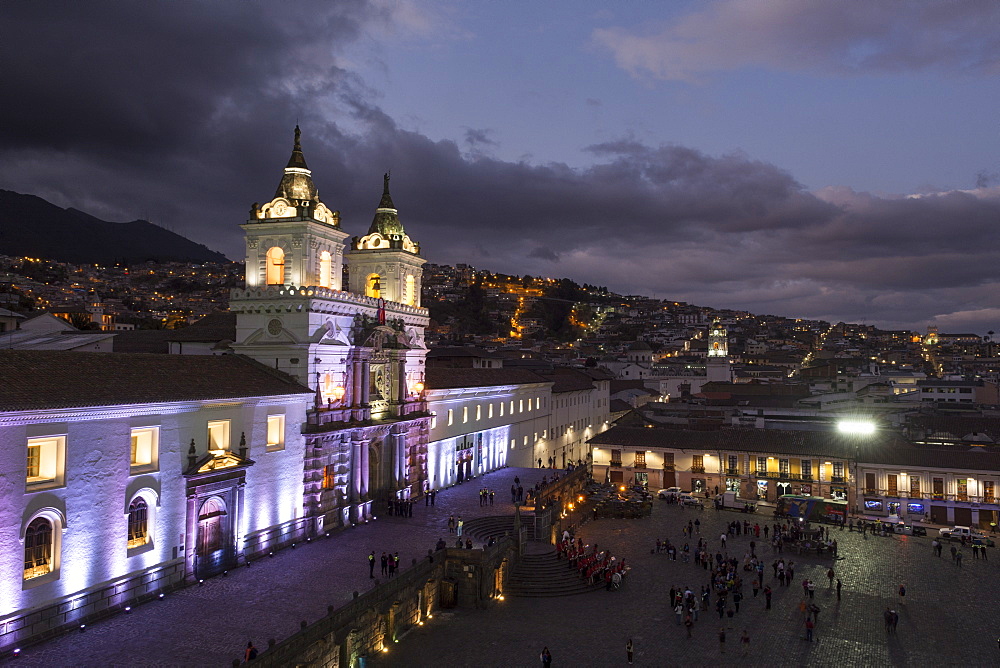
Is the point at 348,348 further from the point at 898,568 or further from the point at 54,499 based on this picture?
the point at 898,568

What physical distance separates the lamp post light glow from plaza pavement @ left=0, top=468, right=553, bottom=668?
39.6 metres

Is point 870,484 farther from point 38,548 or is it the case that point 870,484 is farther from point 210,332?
point 38,548

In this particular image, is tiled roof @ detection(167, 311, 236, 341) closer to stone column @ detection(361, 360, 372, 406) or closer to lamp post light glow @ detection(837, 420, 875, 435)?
stone column @ detection(361, 360, 372, 406)

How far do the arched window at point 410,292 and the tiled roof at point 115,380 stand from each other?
14.8m

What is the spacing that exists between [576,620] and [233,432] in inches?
635

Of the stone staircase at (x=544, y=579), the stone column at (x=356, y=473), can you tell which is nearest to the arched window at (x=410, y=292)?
the stone column at (x=356, y=473)

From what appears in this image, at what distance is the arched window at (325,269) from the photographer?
36.4 meters

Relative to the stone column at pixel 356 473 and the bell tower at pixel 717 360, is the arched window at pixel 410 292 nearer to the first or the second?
the stone column at pixel 356 473

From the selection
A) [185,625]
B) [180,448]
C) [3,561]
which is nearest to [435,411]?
[180,448]

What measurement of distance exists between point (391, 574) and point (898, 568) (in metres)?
27.2

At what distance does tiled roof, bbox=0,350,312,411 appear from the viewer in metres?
20.4

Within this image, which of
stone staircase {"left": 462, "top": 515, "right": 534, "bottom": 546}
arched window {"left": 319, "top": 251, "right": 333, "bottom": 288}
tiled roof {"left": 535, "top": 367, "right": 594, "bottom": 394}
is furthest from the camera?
tiled roof {"left": 535, "top": 367, "right": 594, "bottom": 394}

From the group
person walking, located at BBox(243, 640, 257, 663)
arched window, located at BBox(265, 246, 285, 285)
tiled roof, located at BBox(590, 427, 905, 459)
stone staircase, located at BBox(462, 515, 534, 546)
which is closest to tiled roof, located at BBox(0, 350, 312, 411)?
arched window, located at BBox(265, 246, 285, 285)

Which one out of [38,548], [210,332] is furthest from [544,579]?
[210,332]
